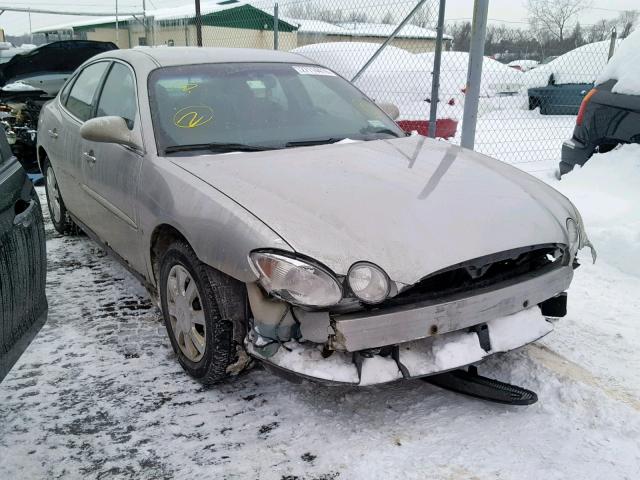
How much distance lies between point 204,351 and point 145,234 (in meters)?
0.76

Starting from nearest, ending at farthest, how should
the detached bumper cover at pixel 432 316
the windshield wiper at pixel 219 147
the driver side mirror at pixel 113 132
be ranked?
the detached bumper cover at pixel 432 316, the windshield wiper at pixel 219 147, the driver side mirror at pixel 113 132

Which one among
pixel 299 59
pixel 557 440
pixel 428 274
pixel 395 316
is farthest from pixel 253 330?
pixel 299 59

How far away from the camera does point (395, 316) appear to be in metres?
2.17

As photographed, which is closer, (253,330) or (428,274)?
(428,274)

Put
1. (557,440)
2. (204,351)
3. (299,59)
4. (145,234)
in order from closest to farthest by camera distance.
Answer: (557,440), (204,351), (145,234), (299,59)

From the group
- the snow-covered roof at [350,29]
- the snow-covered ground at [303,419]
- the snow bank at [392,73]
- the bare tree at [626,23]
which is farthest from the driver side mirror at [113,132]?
the bare tree at [626,23]

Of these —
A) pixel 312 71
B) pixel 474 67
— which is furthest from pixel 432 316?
pixel 474 67

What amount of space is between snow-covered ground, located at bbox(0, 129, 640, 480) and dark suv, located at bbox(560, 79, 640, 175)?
2098 mm

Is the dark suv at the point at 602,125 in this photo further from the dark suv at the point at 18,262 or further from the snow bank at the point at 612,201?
the dark suv at the point at 18,262

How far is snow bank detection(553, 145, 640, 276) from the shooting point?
4.09 metres

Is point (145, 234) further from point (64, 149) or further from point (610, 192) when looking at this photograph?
point (610, 192)

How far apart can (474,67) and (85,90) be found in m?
3.15

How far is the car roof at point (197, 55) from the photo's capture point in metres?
3.51

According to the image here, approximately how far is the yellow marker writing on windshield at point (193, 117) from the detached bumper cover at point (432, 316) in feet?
5.02
